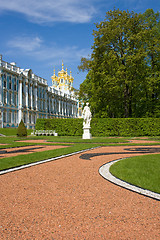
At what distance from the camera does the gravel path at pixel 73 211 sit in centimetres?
302

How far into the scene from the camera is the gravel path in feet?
9.91

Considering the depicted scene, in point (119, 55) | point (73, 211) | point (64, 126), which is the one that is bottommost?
point (73, 211)

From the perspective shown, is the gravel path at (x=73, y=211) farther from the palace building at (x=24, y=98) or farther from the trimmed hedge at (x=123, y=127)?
the palace building at (x=24, y=98)

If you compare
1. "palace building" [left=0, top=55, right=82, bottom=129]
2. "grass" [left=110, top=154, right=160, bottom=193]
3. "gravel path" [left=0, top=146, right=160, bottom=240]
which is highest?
"palace building" [left=0, top=55, right=82, bottom=129]

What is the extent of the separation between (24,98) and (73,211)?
2162 inches

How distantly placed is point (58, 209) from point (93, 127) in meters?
25.5

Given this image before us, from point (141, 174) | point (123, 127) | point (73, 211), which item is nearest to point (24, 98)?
point (123, 127)

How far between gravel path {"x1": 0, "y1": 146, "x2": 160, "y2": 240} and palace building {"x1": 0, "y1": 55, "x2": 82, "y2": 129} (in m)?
35.1

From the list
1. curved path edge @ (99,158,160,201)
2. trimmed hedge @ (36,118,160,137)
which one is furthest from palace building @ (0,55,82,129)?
curved path edge @ (99,158,160,201)

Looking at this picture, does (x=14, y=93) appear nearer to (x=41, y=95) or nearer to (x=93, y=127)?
(x=41, y=95)

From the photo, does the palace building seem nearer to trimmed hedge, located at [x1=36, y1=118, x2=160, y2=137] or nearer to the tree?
the tree

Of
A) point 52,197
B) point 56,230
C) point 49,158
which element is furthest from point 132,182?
point 49,158

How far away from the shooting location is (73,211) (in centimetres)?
375

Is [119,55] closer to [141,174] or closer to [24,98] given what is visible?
[141,174]
